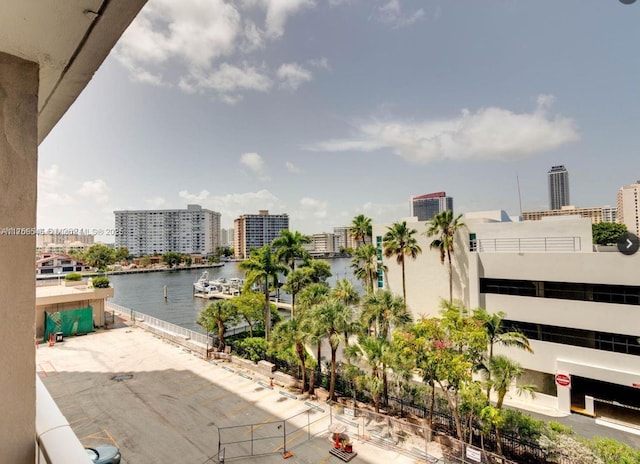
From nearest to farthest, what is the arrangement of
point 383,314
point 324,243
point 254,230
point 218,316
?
point 383,314 → point 218,316 → point 254,230 → point 324,243

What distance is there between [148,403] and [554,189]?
12908 cm

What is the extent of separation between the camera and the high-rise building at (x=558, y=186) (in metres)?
101

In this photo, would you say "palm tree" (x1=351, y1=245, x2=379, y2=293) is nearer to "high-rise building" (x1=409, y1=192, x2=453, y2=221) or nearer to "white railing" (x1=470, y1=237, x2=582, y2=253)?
"white railing" (x1=470, y1=237, x2=582, y2=253)

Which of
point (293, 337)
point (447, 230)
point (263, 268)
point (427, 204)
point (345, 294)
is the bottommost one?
point (293, 337)

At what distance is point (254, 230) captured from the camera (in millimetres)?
137625

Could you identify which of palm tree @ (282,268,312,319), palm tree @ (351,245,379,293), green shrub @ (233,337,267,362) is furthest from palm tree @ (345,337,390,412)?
palm tree @ (282,268,312,319)

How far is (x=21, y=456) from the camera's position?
3.45ft

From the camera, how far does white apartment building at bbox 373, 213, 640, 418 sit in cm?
1172

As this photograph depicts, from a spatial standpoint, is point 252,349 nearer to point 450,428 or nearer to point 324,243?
point 450,428

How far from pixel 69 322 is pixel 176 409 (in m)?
13.6

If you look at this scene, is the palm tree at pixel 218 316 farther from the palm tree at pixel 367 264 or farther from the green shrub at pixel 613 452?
the green shrub at pixel 613 452

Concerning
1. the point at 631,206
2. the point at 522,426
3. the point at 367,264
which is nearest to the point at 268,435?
the point at 522,426

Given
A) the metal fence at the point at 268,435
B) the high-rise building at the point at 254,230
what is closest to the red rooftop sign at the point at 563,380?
the metal fence at the point at 268,435

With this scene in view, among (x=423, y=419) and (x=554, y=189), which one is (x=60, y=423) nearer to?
(x=423, y=419)
